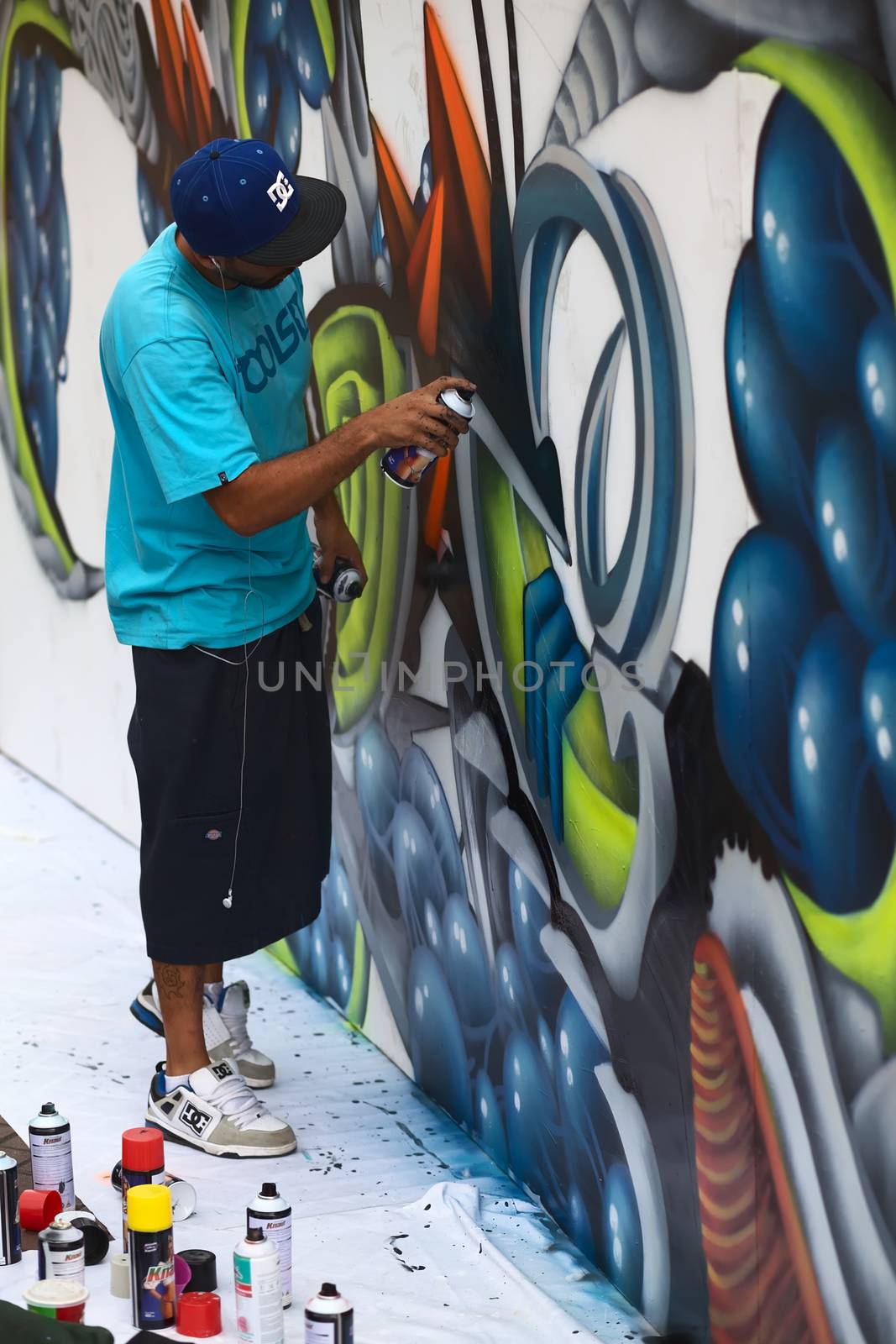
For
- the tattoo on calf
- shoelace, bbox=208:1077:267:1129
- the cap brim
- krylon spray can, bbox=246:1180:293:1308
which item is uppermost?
the cap brim

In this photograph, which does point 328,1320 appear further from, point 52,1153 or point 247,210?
point 247,210

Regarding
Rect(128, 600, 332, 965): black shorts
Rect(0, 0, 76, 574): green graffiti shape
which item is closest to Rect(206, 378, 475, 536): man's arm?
Rect(128, 600, 332, 965): black shorts

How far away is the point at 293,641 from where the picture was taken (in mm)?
3168

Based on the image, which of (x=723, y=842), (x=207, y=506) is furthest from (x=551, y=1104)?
(x=207, y=506)

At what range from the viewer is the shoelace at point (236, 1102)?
3164 mm

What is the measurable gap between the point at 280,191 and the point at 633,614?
0.98 meters

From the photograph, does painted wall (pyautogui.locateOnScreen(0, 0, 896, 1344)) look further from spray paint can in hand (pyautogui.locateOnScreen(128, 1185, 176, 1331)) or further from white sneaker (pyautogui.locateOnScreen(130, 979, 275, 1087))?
spray paint can in hand (pyautogui.locateOnScreen(128, 1185, 176, 1331))

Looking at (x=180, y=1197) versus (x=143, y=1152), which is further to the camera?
(x=180, y=1197)

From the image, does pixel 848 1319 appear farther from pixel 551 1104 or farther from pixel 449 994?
pixel 449 994

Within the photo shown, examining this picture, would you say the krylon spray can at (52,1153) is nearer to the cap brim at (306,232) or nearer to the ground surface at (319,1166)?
the ground surface at (319,1166)

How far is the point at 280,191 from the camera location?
2760mm

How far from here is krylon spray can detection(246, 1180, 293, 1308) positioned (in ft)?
8.11

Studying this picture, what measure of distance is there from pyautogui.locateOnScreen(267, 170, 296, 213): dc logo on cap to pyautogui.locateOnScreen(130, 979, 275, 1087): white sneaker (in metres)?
1.57

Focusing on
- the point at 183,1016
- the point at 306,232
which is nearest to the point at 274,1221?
the point at 183,1016
